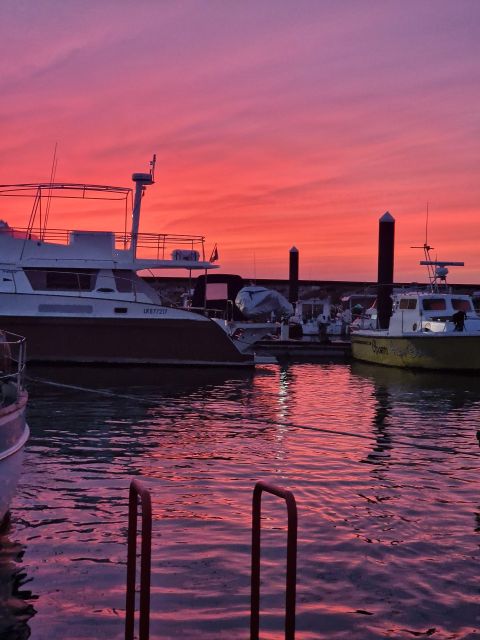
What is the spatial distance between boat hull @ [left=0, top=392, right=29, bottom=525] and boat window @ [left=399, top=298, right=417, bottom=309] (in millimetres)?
28548

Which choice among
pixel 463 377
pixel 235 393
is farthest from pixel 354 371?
pixel 235 393

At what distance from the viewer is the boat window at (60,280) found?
1329 inches

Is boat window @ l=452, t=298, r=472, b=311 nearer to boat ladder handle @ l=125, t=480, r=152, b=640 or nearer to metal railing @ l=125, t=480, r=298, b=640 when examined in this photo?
metal railing @ l=125, t=480, r=298, b=640

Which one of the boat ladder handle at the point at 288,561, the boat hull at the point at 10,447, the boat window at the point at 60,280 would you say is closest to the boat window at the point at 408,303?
the boat window at the point at 60,280

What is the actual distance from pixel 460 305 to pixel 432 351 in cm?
295

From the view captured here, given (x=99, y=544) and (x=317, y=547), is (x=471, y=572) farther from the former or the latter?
(x=99, y=544)

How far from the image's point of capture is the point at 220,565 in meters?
8.39

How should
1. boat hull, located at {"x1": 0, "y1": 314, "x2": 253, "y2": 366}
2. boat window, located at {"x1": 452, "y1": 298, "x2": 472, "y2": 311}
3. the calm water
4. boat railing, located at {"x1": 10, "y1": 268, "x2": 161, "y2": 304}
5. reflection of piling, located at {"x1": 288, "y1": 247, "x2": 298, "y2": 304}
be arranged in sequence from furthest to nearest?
reflection of piling, located at {"x1": 288, "y1": 247, "x2": 298, "y2": 304}
boat window, located at {"x1": 452, "y1": 298, "x2": 472, "y2": 311}
boat railing, located at {"x1": 10, "y1": 268, "x2": 161, "y2": 304}
boat hull, located at {"x1": 0, "y1": 314, "x2": 253, "y2": 366}
the calm water

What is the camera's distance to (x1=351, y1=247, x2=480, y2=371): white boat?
33.2 m

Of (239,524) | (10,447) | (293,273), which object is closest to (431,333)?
(239,524)

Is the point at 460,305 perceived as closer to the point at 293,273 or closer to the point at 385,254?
the point at 385,254

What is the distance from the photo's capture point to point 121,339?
108 ft

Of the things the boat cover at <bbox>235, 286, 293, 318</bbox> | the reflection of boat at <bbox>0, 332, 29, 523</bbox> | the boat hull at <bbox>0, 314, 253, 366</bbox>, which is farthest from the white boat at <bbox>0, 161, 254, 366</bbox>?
the reflection of boat at <bbox>0, 332, 29, 523</bbox>

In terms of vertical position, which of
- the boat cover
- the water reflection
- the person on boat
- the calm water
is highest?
the boat cover
